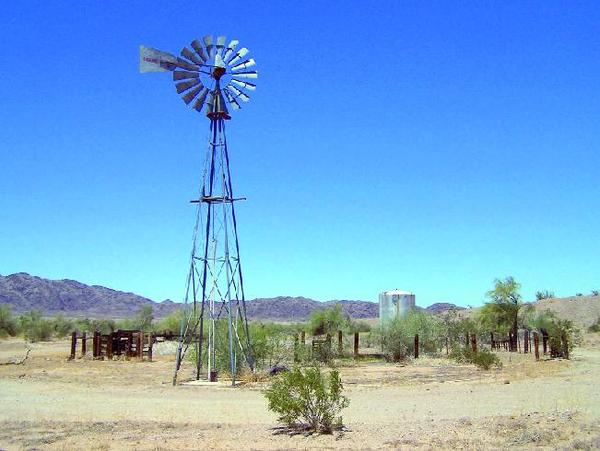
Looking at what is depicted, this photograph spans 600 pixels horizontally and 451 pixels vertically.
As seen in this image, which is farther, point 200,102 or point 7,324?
point 7,324

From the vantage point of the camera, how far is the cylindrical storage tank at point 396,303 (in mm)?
46906

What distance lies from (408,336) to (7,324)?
44146mm

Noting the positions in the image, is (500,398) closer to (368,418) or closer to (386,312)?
(368,418)

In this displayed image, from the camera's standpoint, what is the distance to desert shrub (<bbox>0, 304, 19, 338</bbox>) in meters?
65.1

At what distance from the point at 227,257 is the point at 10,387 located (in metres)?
8.23

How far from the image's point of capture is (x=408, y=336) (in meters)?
37.5

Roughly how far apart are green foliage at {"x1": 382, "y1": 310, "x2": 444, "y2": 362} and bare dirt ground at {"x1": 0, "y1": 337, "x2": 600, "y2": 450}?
9616mm

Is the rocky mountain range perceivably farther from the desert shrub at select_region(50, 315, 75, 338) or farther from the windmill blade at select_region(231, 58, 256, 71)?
the windmill blade at select_region(231, 58, 256, 71)

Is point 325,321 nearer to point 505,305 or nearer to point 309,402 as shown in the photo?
point 505,305

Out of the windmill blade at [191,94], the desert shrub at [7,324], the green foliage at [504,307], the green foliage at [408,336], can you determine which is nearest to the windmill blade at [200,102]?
the windmill blade at [191,94]

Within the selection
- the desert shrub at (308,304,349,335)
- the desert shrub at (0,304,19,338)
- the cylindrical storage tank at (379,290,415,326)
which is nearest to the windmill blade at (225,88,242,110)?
the cylindrical storage tank at (379,290,415,326)

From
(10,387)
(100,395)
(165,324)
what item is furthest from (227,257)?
(165,324)

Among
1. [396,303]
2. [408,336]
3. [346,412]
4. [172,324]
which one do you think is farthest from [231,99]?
[172,324]

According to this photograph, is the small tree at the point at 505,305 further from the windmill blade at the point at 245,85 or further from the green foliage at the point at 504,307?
the windmill blade at the point at 245,85
